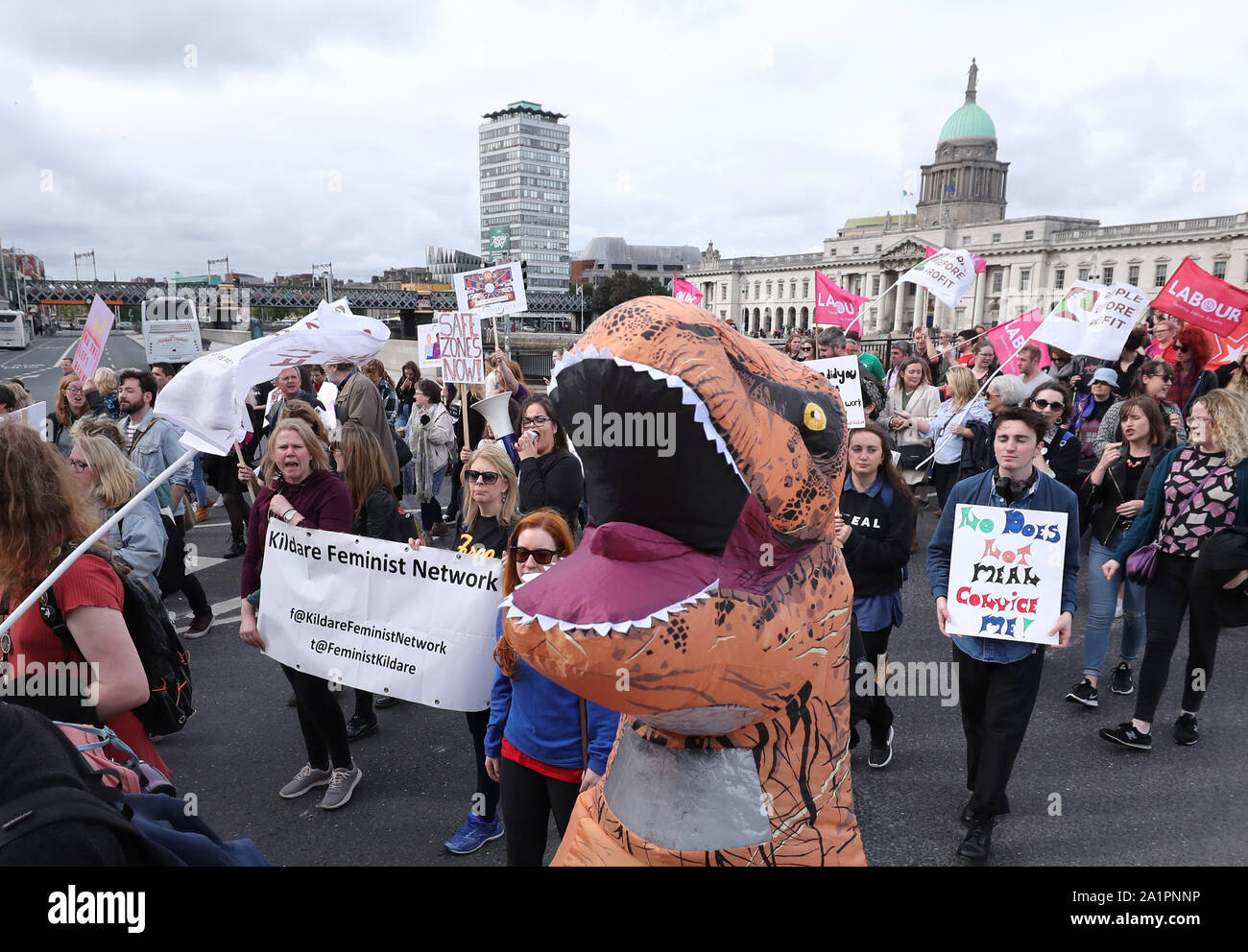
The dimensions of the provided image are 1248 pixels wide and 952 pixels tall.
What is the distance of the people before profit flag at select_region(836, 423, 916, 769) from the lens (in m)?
4.27

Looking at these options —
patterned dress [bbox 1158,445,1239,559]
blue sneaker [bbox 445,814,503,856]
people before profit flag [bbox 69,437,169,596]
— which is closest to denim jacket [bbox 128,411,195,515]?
people before profit flag [bbox 69,437,169,596]

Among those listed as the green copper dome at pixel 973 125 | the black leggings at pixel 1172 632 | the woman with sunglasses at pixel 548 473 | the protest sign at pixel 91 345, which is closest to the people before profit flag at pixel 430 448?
the protest sign at pixel 91 345

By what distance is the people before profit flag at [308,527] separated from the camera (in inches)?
164

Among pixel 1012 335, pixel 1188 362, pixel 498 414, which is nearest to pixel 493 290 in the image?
pixel 498 414

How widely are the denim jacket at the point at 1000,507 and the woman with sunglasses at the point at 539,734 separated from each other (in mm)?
1923

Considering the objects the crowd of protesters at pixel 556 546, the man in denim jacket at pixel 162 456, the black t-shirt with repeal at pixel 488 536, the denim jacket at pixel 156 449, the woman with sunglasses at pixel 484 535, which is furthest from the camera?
the denim jacket at pixel 156 449

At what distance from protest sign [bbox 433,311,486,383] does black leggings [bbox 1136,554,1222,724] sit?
18.0ft

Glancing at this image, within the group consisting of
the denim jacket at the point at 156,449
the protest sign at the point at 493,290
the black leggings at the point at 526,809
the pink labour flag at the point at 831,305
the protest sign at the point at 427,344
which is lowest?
the black leggings at the point at 526,809

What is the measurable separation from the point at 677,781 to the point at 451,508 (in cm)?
905

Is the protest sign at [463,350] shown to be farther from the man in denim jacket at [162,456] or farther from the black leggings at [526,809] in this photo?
the black leggings at [526,809]

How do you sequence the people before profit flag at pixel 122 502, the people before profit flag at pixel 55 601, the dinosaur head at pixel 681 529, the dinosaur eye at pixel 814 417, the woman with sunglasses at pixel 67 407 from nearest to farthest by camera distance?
the dinosaur head at pixel 681 529 → the dinosaur eye at pixel 814 417 → the people before profit flag at pixel 55 601 → the people before profit flag at pixel 122 502 → the woman with sunglasses at pixel 67 407

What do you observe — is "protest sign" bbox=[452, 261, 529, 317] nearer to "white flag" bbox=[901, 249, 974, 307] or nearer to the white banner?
the white banner

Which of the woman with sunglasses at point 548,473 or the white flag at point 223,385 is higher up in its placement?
the white flag at point 223,385
